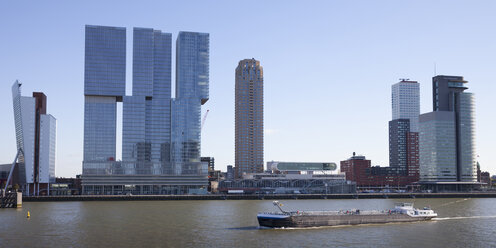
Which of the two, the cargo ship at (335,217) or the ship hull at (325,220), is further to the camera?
the cargo ship at (335,217)

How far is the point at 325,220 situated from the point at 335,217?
298 cm

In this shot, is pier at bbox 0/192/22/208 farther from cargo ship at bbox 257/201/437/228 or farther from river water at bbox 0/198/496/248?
cargo ship at bbox 257/201/437/228

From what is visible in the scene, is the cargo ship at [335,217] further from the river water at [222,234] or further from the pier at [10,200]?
the pier at [10,200]

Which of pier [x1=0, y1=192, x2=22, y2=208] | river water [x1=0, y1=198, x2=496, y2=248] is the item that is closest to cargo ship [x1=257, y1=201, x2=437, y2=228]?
river water [x1=0, y1=198, x2=496, y2=248]

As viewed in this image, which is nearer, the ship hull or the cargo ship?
the ship hull

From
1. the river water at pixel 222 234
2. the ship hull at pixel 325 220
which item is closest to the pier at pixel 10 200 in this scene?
the river water at pixel 222 234

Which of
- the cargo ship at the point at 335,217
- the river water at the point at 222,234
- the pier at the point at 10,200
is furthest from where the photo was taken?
the pier at the point at 10,200

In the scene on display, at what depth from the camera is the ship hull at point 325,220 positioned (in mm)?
106562

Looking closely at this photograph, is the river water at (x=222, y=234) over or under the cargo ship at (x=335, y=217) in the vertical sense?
under

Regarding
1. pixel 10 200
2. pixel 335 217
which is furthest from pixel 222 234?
pixel 10 200

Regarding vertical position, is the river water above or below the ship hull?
below

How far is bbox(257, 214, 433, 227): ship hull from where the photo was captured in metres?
107

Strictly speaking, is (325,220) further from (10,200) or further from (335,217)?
(10,200)

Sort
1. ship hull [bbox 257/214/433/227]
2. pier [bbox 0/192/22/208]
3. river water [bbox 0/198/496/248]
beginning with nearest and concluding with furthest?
river water [bbox 0/198/496/248], ship hull [bbox 257/214/433/227], pier [bbox 0/192/22/208]
